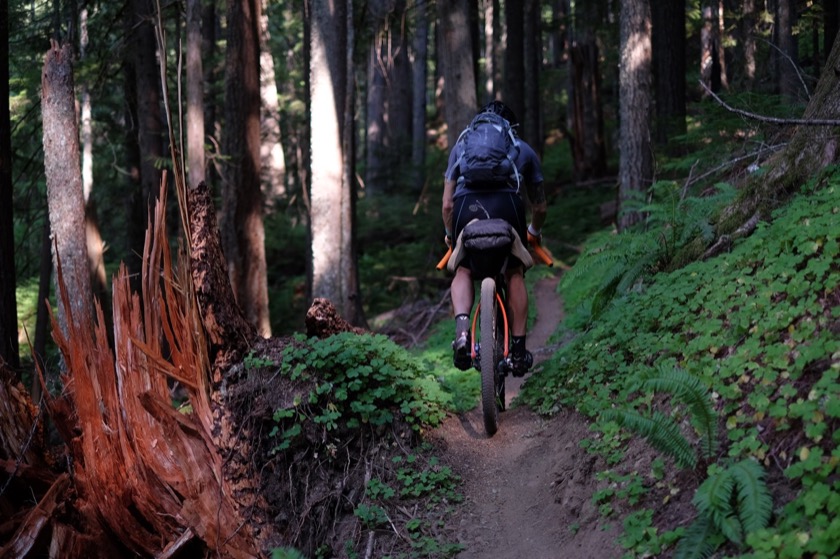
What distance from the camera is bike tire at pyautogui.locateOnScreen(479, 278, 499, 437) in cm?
597

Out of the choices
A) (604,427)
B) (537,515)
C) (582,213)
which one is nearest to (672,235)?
(604,427)

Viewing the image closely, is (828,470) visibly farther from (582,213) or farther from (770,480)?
(582,213)

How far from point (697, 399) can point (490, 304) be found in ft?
7.47

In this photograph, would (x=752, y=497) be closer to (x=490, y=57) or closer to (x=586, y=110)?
(x=586, y=110)

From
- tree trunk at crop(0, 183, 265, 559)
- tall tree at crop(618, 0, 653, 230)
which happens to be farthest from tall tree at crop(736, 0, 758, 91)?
tree trunk at crop(0, 183, 265, 559)

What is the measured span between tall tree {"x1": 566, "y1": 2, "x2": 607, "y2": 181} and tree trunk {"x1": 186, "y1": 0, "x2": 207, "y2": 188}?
12.2m

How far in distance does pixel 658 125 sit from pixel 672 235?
9.58 m

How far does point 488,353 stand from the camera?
19.8ft

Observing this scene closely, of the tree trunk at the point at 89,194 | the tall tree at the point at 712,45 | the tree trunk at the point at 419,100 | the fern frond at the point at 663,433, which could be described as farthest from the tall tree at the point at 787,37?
the tree trunk at the point at 419,100

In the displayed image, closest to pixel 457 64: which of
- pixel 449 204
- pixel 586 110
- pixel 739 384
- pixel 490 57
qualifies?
pixel 449 204

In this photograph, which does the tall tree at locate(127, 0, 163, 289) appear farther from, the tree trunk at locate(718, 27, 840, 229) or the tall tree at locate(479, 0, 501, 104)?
the tall tree at locate(479, 0, 501, 104)

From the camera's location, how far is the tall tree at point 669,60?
1602cm

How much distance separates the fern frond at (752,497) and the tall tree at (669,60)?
1316cm

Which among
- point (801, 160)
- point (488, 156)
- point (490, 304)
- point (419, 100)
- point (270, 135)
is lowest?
point (490, 304)
